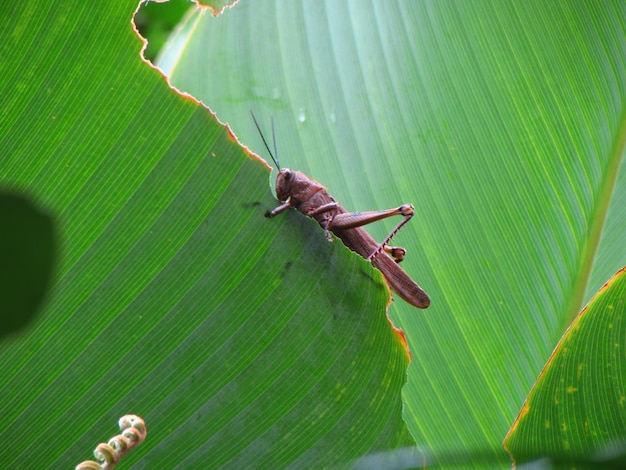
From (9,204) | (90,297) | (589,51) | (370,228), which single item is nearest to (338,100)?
(370,228)

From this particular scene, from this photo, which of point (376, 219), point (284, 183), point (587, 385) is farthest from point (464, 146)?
point (587, 385)

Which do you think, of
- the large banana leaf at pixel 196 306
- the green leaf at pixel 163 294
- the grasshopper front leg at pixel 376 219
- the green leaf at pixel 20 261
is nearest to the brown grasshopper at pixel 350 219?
the grasshopper front leg at pixel 376 219

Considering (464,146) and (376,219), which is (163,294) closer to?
(376,219)

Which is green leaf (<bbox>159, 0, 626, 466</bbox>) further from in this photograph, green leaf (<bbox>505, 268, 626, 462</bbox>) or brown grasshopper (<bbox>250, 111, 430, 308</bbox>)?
green leaf (<bbox>505, 268, 626, 462</bbox>)

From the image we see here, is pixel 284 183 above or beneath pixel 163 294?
above

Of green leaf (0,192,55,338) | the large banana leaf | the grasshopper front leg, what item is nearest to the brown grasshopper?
the grasshopper front leg
